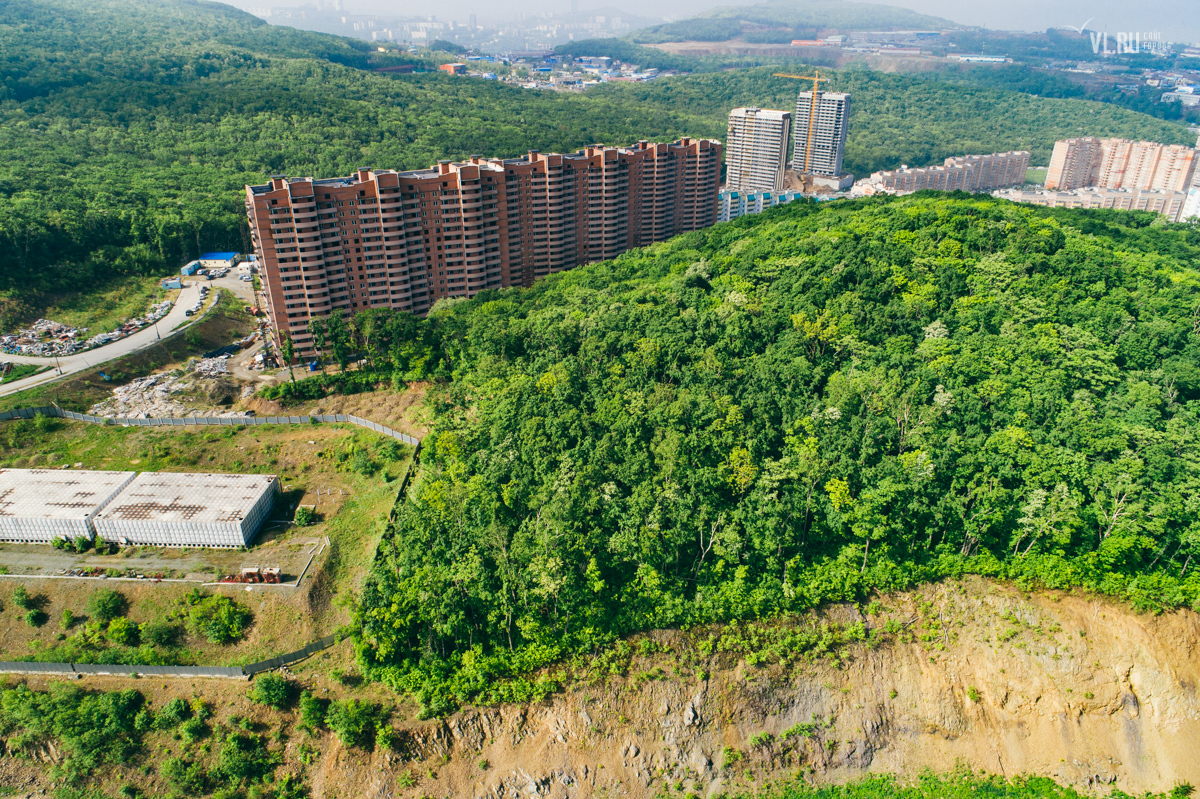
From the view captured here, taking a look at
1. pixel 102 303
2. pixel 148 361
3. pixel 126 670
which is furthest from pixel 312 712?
pixel 102 303

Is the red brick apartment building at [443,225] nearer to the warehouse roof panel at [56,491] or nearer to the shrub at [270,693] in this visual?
the warehouse roof panel at [56,491]

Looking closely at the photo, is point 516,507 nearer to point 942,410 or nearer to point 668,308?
point 668,308

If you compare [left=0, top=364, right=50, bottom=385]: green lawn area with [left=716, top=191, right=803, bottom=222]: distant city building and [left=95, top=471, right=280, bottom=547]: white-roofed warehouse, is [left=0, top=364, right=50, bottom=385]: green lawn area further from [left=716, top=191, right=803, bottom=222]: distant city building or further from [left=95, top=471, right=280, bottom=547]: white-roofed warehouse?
[left=716, top=191, right=803, bottom=222]: distant city building

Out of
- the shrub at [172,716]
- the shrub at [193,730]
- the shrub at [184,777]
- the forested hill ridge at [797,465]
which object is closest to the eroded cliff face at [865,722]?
the forested hill ridge at [797,465]

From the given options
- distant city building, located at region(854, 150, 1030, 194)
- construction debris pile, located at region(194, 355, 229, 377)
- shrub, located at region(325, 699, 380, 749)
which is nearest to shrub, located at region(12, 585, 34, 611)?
shrub, located at region(325, 699, 380, 749)

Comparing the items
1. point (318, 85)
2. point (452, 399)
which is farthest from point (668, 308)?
point (318, 85)
